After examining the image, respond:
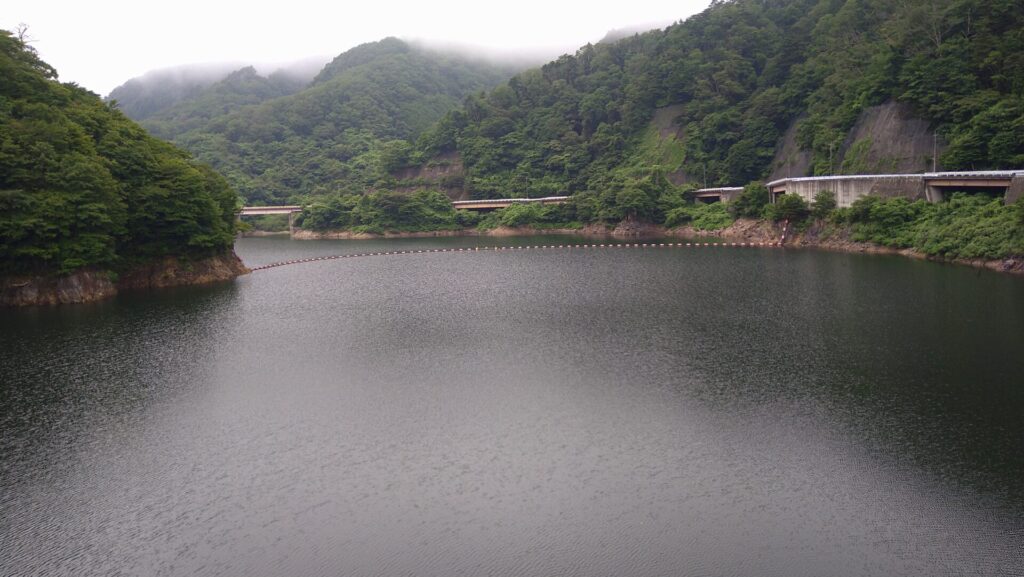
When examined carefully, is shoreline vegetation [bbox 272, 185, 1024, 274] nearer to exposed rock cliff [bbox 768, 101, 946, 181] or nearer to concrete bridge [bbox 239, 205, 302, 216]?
exposed rock cliff [bbox 768, 101, 946, 181]

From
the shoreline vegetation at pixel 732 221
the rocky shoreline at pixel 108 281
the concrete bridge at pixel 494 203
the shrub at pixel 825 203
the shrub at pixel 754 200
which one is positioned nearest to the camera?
the rocky shoreline at pixel 108 281

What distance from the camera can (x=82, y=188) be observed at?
4344 centimetres

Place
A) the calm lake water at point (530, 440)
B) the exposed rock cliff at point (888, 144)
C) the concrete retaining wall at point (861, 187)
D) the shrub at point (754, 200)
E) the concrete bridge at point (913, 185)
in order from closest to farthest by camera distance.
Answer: the calm lake water at point (530, 440), the concrete bridge at point (913, 185), the concrete retaining wall at point (861, 187), the exposed rock cliff at point (888, 144), the shrub at point (754, 200)

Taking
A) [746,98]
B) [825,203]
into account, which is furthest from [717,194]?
[825,203]

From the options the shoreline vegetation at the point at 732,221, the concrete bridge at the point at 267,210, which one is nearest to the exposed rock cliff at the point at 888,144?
the shoreline vegetation at the point at 732,221

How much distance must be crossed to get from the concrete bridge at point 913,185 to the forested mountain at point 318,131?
76.4m

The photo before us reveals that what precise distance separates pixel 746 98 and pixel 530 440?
94859mm

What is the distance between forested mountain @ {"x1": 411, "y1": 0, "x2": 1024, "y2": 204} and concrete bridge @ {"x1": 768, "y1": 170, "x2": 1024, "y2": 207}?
132 inches

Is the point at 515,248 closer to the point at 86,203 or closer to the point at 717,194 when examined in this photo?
the point at 717,194

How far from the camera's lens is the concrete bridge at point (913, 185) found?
48.8 meters

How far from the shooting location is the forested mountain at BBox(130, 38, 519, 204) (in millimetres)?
136212

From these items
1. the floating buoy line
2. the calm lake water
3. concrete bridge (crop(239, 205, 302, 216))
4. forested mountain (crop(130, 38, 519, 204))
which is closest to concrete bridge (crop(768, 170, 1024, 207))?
the floating buoy line

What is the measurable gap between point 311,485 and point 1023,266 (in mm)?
42872

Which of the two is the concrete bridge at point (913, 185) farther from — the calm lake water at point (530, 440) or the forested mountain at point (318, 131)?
the forested mountain at point (318, 131)
